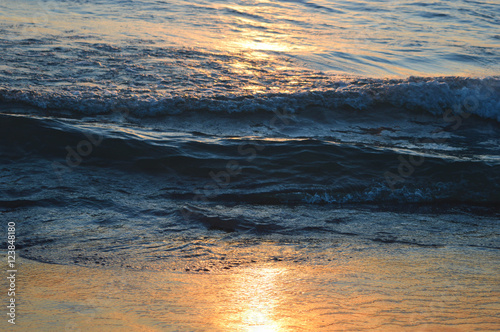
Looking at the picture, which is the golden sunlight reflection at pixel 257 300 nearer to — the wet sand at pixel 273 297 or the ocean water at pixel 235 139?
the wet sand at pixel 273 297

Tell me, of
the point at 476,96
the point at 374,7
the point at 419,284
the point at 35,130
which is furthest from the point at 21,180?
the point at 374,7

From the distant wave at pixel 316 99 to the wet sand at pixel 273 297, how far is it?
4274 mm

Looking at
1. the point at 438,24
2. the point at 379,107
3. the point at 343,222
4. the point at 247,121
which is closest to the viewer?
the point at 343,222

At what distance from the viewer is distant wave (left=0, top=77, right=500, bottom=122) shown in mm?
6668

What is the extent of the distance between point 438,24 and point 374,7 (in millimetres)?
2507

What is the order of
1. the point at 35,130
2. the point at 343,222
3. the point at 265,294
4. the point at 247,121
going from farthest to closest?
1. the point at 247,121
2. the point at 35,130
3. the point at 343,222
4. the point at 265,294

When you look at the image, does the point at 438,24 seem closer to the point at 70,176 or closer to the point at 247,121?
the point at 247,121

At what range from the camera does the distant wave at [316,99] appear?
263 inches

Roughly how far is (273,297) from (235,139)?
3.98 meters

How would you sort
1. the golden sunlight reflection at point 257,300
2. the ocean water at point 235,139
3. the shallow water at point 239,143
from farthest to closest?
the ocean water at point 235,139 → the shallow water at point 239,143 → the golden sunlight reflection at point 257,300

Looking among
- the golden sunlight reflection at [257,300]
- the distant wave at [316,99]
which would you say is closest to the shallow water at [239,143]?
the distant wave at [316,99]

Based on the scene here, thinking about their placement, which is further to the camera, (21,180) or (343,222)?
(21,180)

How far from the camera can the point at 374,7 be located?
14.9 metres

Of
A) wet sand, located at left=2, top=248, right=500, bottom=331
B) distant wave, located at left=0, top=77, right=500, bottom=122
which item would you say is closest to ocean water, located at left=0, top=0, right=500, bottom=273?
distant wave, located at left=0, top=77, right=500, bottom=122
